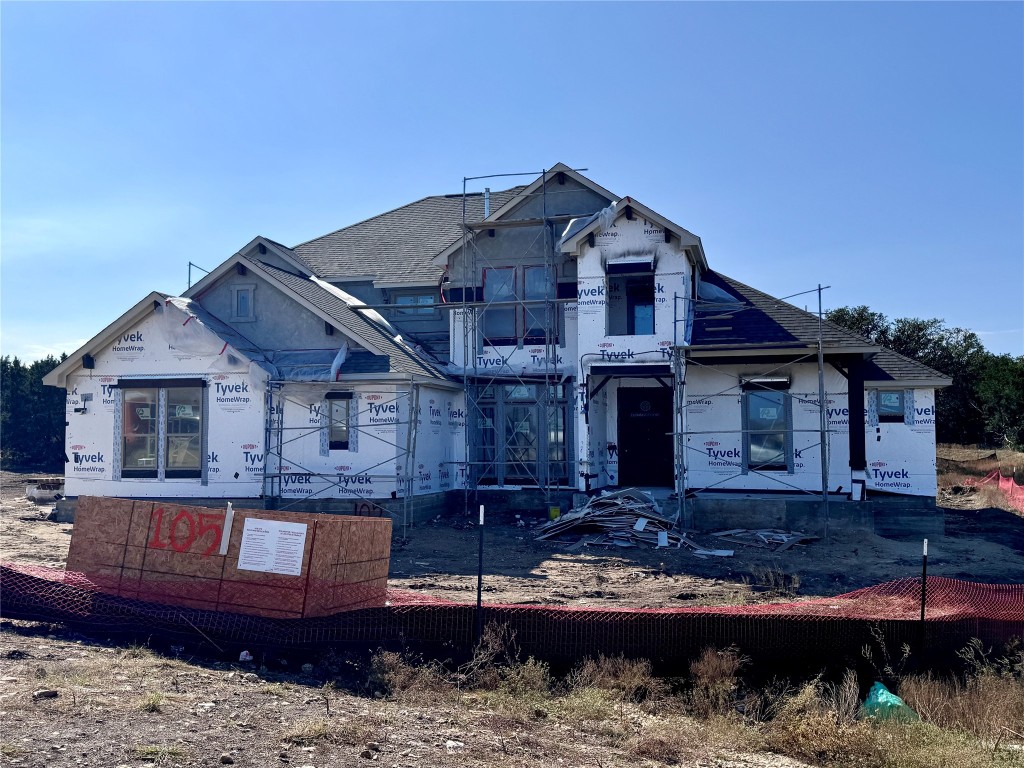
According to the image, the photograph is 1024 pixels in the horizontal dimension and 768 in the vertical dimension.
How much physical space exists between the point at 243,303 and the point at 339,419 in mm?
3853

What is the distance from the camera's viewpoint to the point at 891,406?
23.3 m

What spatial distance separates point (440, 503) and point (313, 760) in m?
15.4

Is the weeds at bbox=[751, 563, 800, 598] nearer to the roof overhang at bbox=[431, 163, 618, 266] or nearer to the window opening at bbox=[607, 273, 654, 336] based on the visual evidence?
the window opening at bbox=[607, 273, 654, 336]

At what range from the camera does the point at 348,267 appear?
2550cm

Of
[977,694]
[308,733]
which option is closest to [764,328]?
[977,694]

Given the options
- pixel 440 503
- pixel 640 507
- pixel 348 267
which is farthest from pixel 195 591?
pixel 348 267

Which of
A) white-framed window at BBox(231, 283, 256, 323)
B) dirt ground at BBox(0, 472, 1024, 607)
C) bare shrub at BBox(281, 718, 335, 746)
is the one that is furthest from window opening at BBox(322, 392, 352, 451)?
bare shrub at BBox(281, 718, 335, 746)

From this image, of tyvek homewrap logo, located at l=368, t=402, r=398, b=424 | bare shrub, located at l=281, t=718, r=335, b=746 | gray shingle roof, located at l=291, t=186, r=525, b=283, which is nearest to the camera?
bare shrub, located at l=281, t=718, r=335, b=746

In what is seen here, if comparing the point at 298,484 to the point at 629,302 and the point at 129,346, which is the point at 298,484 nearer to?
the point at 129,346

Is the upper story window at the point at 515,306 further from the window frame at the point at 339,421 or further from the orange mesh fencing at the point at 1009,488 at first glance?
the orange mesh fencing at the point at 1009,488

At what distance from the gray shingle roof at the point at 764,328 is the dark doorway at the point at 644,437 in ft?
7.91

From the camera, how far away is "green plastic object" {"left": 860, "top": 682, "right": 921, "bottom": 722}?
25.7ft

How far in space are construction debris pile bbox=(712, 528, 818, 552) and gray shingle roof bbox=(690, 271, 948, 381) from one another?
3.75 meters

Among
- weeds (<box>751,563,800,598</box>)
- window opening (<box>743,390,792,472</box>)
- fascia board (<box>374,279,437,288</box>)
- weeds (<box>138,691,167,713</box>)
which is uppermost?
fascia board (<box>374,279,437,288</box>)
